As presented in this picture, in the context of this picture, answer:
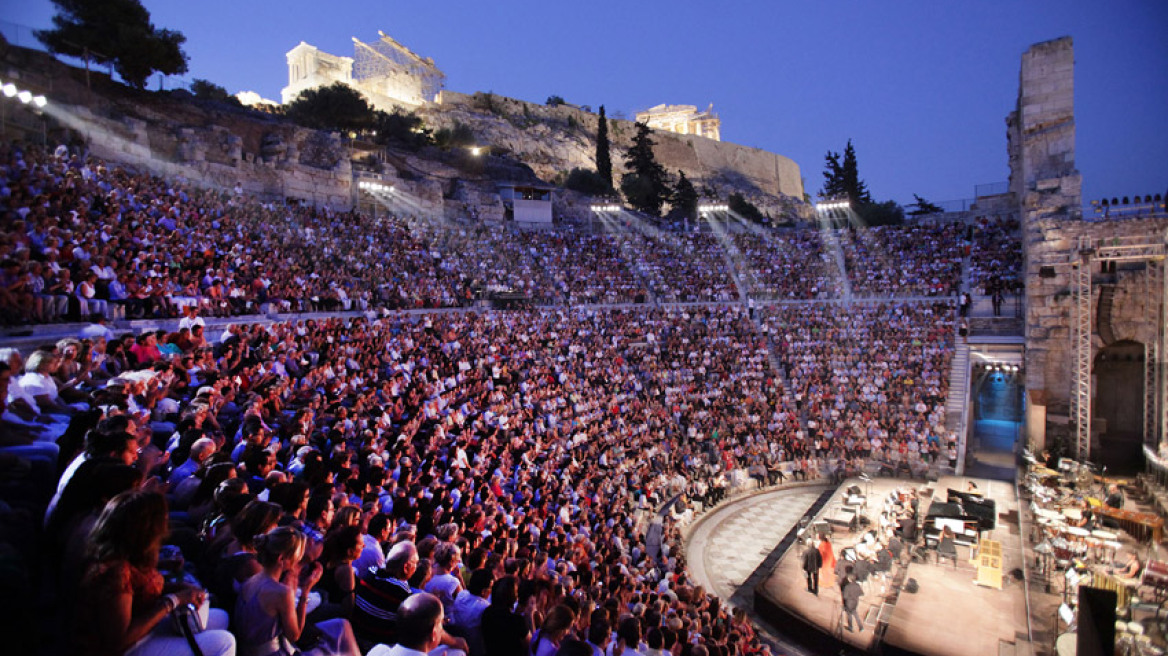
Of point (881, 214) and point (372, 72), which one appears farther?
point (372, 72)

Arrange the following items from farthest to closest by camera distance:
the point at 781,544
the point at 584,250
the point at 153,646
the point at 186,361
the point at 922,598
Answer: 1. the point at 584,250
2. the point at 781,544
3. the point at 922,598
4. the point at 186,361
5. the point at 153,646

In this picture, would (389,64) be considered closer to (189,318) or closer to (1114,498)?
(189,318)

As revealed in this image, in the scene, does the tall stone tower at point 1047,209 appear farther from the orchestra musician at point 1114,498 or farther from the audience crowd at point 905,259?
the orchestra musician at point 1114,498

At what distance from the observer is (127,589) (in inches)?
74.5

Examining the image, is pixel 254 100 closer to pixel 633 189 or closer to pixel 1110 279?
pixel 633 189

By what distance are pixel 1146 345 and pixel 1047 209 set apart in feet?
17.4

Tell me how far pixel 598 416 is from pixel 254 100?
180 ft

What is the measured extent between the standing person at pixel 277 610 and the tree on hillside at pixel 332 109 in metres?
38.0

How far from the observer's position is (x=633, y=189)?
154 feet

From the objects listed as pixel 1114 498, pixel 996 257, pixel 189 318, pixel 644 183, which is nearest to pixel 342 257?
pixel 189 318

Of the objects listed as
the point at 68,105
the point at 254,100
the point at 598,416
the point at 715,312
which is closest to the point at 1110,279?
the point at 715,312

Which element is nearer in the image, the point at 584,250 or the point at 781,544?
the point at 781,544

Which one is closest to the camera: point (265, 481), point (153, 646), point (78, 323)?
point (153, 646)

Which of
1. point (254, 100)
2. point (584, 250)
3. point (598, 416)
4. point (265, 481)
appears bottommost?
point (598, 416)
